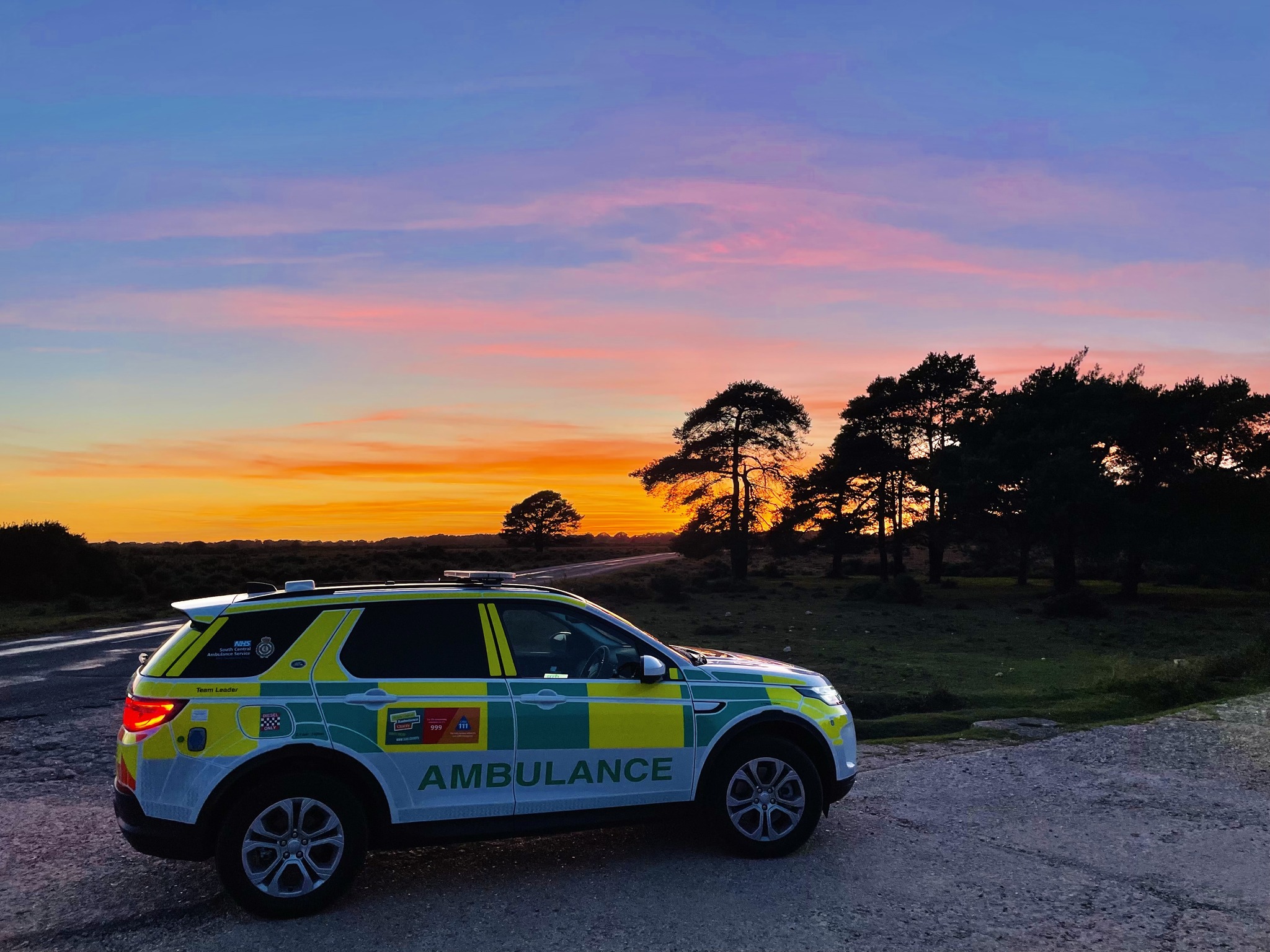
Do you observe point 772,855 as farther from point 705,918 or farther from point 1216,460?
point 1216,460

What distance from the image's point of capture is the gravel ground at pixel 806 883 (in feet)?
16.4

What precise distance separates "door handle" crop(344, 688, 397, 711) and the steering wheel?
3.83ft

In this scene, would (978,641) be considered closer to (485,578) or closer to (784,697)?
(784,697)

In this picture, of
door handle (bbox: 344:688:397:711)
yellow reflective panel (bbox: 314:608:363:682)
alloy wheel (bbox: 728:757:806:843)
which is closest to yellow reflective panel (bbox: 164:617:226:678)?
yellow reflective panel (bbox: 314:608:363:682)

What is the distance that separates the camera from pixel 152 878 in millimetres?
6051

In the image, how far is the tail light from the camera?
17.6ft

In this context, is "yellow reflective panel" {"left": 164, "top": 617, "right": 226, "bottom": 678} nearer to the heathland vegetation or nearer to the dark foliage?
the heathland vegetation

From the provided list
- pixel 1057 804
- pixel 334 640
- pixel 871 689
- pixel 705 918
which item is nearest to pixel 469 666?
pixel 334 640

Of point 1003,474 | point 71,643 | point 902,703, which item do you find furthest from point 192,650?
point 1003,474

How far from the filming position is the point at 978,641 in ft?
84.6

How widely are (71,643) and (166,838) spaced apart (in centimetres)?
1941

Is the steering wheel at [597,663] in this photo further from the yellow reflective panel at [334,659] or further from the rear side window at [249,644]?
the rear side window at [249,644]

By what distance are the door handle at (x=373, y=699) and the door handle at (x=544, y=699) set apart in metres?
0.75

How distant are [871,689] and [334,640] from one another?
12027mm
